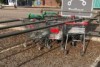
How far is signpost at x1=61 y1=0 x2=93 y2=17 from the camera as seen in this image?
842 cm

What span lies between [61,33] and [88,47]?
1102 mm

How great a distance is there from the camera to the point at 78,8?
8.71m

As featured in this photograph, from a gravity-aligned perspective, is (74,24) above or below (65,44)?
above

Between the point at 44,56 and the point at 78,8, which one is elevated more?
the point at 78,8

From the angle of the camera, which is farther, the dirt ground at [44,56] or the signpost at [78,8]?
the signpost at [78,8]

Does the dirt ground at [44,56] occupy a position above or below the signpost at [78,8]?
below

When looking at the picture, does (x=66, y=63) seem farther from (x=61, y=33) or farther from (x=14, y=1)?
(x=14, y=1)

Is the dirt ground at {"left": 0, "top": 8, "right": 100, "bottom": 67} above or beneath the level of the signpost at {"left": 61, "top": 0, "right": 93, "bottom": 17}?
beneath

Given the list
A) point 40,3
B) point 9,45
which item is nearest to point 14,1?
point 40,3

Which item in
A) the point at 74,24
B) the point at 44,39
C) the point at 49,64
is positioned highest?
the point at 74,24

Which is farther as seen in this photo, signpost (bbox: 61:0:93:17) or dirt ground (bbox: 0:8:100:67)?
signpost (bbox: 61:0:93:17)

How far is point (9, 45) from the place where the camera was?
7.40 m

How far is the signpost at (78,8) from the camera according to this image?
8422 millimetres

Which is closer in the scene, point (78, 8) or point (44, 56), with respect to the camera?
point (44, 56)
